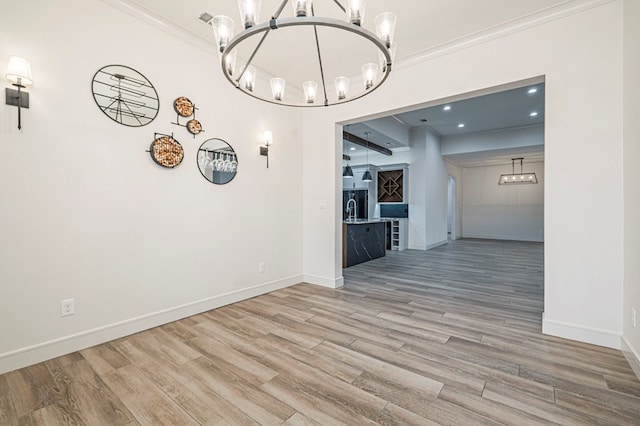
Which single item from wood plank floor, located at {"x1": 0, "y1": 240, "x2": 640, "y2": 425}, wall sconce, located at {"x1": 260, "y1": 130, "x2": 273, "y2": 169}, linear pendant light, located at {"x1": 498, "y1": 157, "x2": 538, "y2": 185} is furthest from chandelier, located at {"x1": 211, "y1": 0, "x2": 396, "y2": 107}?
linear pendant light, located at {"x1": 498, "y1": 157, "x2": 538, "y2": 185}

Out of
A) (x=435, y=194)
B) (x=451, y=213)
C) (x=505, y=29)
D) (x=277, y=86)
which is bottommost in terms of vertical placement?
(x=451, y=213)

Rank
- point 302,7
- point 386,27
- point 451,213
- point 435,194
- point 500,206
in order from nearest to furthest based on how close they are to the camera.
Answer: point 302,7 < point 386,27 < point 435,194 < point 500,206 < point 451,213

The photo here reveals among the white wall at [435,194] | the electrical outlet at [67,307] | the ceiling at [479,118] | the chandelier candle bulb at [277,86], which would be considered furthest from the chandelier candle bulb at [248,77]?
the white wall at [435,194]

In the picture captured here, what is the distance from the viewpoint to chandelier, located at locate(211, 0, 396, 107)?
142cm

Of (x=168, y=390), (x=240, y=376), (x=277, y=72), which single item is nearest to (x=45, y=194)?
(x=168, y=390)

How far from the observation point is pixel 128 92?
257cm

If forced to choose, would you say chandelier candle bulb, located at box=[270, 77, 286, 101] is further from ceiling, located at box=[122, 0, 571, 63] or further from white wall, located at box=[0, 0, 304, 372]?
white wall, located at box=[0, 0, 304, 372]

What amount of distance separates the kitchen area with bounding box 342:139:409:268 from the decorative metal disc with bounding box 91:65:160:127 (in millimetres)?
4429

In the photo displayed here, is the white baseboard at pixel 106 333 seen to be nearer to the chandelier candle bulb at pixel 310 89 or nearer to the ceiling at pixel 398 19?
the chandelier candle bulb at pixel 310 89

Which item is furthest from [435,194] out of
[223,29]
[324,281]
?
[223,29]

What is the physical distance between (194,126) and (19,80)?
1302mm

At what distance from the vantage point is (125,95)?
8.36 feet

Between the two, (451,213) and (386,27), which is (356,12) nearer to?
(386,27)

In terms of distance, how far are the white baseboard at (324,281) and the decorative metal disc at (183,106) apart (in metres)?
2.78
